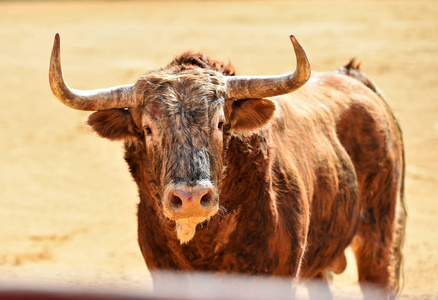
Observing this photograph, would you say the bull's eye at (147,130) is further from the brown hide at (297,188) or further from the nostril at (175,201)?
the nostril at (175,201)

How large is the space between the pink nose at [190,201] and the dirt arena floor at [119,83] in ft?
2.76

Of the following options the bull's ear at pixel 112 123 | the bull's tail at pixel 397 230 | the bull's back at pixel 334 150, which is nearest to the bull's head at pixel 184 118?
the bull's ear at pixel 112 123

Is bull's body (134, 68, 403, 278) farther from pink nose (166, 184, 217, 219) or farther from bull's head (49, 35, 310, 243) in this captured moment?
pink nose (166, 184, 217, 219)

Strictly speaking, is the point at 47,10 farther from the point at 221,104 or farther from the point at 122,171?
the point at 221,104

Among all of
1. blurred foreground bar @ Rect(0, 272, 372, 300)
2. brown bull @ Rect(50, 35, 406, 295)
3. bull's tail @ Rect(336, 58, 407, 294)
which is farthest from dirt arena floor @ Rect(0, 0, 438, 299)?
brown bull @ Rect(50, 35, 406, 295)

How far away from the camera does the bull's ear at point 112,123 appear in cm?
421

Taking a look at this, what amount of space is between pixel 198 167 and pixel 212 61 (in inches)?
38.0

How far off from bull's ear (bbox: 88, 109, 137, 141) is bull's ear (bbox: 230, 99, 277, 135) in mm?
620

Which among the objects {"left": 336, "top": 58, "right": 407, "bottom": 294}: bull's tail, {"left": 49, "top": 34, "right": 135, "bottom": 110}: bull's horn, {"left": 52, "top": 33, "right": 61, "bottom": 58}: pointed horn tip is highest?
{"left": 52, "top": 33, "right": 61, "bottom": 58}: pointed horn tip

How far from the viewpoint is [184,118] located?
3.85m

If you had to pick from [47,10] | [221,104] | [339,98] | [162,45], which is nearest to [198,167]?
[221,104]

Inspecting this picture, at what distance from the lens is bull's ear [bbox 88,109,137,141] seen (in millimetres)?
4207

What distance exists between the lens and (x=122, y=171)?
10.8 metres

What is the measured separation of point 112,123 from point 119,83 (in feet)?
35.2
